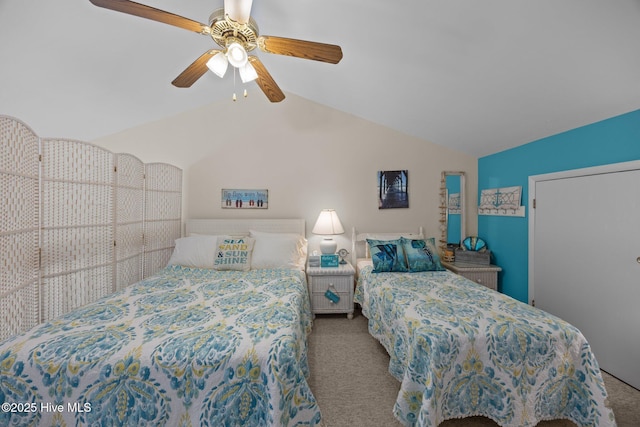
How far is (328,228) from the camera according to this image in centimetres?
299

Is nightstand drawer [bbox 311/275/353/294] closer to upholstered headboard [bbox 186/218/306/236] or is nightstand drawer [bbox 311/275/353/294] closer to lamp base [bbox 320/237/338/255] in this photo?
lamp base [bbox 320/237/338/255]

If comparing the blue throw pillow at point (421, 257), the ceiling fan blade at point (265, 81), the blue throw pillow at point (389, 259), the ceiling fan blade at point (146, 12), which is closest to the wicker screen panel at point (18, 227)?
the ceiling fan blade at point (146, 12)

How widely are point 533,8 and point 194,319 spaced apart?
8.33 feet

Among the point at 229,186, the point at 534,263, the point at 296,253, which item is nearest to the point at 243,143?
the point at 229,186

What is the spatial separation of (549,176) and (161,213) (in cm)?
410

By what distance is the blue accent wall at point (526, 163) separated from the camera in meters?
1.85

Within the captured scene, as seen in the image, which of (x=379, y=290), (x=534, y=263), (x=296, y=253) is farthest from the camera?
(x=296, y=253)

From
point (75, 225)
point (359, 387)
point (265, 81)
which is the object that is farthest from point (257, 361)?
point (75, 225)

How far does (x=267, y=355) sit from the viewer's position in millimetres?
1156

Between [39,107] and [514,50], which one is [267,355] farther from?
[39,107]

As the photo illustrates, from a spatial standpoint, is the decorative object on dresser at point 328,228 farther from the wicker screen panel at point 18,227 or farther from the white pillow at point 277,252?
the wicker screen panel at point 18,227

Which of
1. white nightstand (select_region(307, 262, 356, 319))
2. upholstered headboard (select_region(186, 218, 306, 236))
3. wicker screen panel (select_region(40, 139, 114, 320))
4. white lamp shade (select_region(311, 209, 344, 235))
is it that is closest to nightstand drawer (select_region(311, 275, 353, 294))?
white nightstand (select_region(307, 262, 356, 319))

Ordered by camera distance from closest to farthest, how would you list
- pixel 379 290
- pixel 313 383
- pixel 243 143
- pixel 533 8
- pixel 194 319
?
pixel 533 8
pixel 194 319
pixel 313 383
pixel 379 290
pixel 243 143

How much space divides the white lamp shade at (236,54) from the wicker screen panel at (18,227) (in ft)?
4.40
